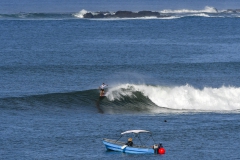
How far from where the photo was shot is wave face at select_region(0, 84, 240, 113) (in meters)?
63.6

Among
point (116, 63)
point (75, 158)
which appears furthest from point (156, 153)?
point (116, 63)

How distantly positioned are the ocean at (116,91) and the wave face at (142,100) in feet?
0.32

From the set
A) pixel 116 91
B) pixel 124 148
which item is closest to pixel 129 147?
pixel 124 148

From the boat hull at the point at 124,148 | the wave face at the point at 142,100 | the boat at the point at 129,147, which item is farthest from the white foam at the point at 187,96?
the boat hull at the point at 124,148

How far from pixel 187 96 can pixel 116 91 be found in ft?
23.9

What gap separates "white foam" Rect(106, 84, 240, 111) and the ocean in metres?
0.10

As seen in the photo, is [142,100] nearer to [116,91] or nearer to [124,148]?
[116,91]

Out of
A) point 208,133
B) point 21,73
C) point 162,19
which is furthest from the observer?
point 162,19

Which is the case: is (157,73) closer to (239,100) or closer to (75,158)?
(239,100)

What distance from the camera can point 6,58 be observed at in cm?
9356

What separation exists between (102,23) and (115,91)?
8442 centimetres

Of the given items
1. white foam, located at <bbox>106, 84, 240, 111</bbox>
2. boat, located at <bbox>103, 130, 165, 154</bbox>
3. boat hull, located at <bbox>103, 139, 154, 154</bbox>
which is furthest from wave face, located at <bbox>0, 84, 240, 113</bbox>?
boat hull, located at <bbox>103, 139, 154, 154</bbox>

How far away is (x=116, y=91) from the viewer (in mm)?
69000

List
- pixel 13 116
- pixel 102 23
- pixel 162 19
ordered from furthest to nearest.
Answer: pixel 162 19 < pixel 102 23 < pixel 13 116
